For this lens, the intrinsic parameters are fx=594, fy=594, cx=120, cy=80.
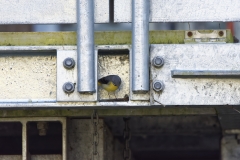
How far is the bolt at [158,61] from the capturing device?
312 cm

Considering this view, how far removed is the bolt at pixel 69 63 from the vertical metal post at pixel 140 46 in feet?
1.06

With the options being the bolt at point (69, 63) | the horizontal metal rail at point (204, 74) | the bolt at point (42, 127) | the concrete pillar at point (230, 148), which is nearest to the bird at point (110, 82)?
the bolt at point (69, 63)

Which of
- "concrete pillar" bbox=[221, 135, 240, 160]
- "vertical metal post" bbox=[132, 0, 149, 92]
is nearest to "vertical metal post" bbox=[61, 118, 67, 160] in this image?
"vertical metal post" bbox=[132, 0, 149, 92]

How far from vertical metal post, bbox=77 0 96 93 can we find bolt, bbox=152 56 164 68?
32 centimetres

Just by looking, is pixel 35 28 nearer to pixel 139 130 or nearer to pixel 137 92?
pixel 139 130

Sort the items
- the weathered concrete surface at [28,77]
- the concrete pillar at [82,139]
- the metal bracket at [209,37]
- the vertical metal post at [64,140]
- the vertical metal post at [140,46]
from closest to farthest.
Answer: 1. the vertical metal post at [140,46]
2. the weathered concrete surface at [28,77]
3. the metal bracket at [209,37]
4. the vertical metal post at [64,140]
5. the concrete pillar at [82,139]

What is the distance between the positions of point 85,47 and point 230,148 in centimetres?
142

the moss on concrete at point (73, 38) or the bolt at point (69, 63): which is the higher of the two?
the moss on concrete at point (73, 38)

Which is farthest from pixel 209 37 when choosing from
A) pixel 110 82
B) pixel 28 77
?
pixel 28 77

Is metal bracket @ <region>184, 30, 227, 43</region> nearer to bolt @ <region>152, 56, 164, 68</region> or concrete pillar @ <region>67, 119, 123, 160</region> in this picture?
bolt @ <region>152, 56, 164, 68</region>

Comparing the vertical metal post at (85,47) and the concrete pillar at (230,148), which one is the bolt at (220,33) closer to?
the vertical metal post at (85,47)

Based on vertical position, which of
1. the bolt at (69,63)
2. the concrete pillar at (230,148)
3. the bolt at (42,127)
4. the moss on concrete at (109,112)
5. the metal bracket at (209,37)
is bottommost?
the concrete pillar at (230,148)

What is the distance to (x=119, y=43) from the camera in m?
3.35

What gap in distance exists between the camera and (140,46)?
3.11m
